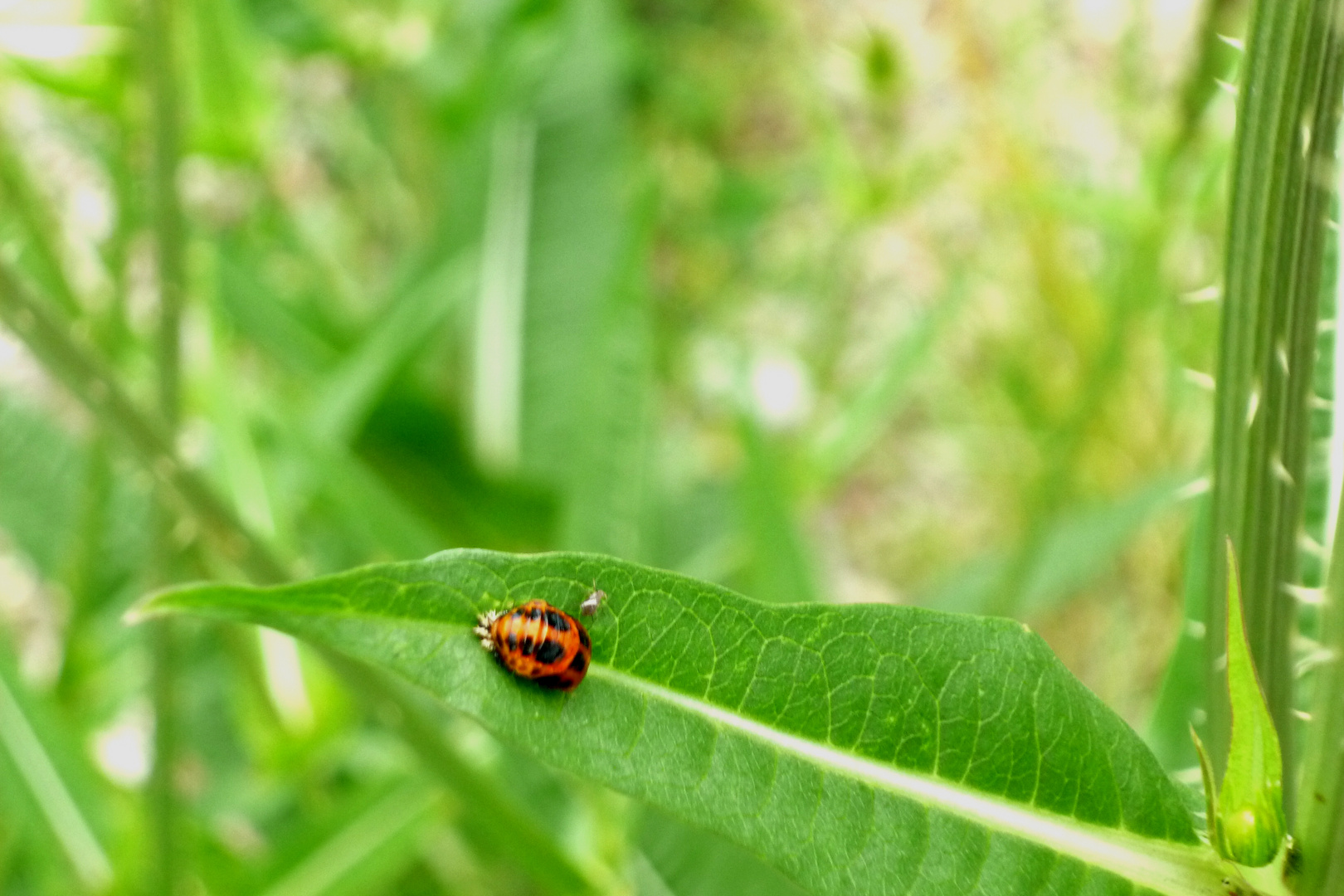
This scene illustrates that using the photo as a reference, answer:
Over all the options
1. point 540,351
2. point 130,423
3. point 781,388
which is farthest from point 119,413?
point 781,388

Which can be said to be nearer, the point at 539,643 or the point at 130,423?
the point at 539,643

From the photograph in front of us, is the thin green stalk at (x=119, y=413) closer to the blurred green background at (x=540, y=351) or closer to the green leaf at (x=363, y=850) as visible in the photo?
the blurred green background at (x=540, y=351)

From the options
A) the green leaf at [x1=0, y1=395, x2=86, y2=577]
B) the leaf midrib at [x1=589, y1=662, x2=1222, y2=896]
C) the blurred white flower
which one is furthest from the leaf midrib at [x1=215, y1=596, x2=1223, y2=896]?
the blurred white flower

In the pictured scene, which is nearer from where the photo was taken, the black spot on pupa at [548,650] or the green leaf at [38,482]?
the black spot on pupa at [548,650]

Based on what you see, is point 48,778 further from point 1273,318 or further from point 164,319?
point 1273,318

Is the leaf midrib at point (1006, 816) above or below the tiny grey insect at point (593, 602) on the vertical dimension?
below

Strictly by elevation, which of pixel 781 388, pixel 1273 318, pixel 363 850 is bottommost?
pixel 781 388

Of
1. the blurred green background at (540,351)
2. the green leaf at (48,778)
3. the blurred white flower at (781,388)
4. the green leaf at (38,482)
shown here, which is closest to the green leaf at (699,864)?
the blurred green background at (540,351)
